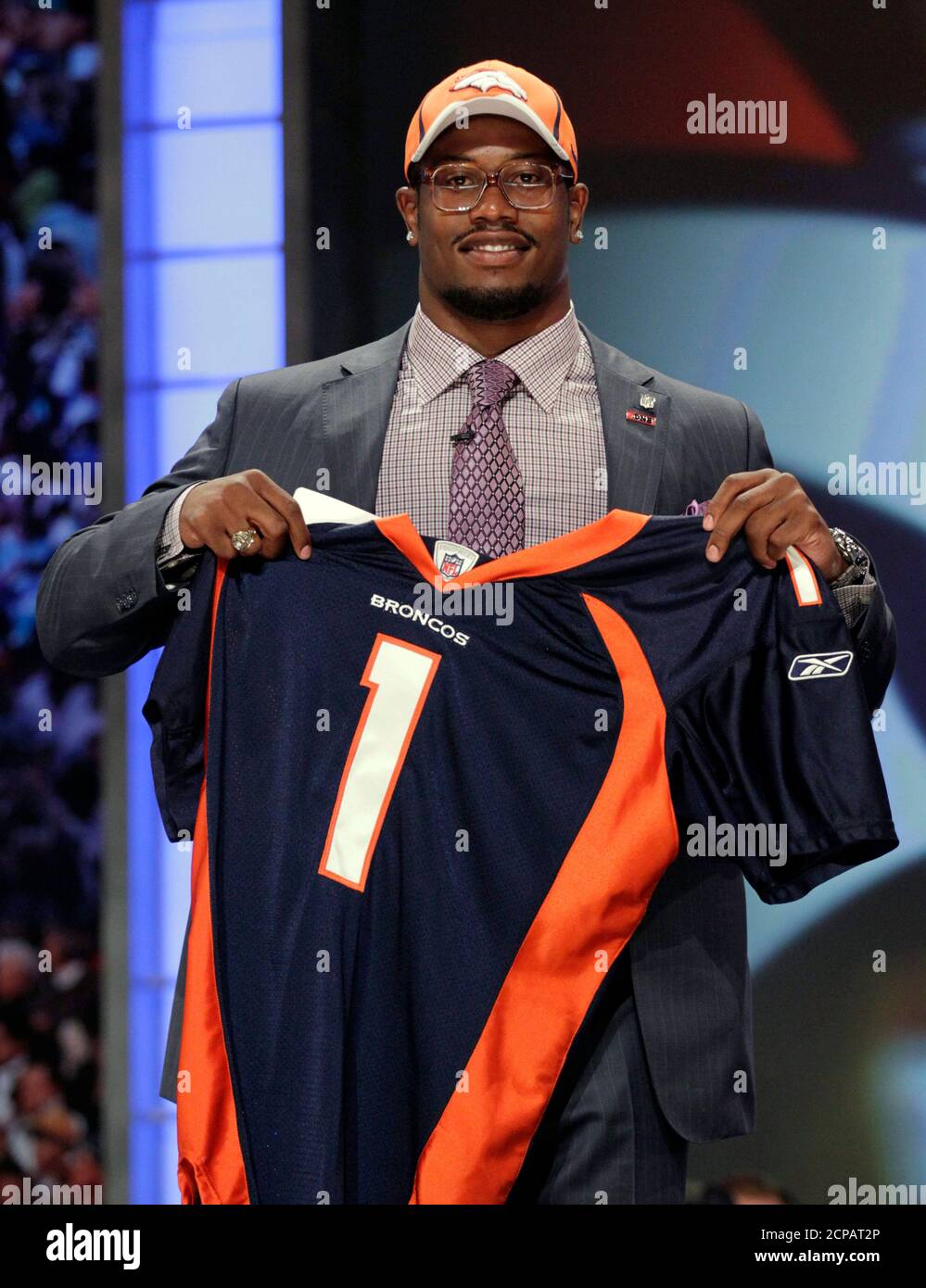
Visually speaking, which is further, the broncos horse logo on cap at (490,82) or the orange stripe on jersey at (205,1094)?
the broncos horse logo on cap at (490,82)

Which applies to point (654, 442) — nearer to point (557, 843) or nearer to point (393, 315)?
point (557, 843)

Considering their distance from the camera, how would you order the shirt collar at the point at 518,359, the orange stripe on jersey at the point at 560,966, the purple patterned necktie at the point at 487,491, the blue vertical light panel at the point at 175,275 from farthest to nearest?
the blue vertical light panel at the point at 175,275 → the shirt collar at the point at 518,359 → the purple patterned necktie at the point at 487,491 → the orange stripe on jersey at the point at 560,966

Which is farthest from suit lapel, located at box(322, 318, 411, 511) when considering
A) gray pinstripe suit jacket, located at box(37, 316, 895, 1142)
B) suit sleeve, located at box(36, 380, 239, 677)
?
suit sleeve, located at box(36, 380, 239, 677)

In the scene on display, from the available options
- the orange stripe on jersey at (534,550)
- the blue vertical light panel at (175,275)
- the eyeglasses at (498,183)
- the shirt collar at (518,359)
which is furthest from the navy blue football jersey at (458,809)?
the blue vertical light panel at (175,275)

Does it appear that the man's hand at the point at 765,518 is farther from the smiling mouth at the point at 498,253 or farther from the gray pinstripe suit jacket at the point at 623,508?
the smiling mouth at the point at 498,253

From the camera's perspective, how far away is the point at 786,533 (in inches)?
79.3

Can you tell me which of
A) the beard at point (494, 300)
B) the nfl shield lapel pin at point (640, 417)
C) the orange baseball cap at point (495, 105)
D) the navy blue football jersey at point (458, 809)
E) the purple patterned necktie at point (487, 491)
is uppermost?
the orange baseball cap at point (495, 105)

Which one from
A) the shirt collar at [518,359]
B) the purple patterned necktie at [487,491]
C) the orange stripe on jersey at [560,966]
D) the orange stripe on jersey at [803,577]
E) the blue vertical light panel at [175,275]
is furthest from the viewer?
the blue vertical light panel at [175,275]

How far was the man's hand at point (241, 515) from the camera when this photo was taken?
1999mm

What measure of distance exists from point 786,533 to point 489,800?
0.46 m

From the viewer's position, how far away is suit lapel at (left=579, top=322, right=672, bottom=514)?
220 centimetres

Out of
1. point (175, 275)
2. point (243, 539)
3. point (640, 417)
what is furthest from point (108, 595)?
point (175, 275)

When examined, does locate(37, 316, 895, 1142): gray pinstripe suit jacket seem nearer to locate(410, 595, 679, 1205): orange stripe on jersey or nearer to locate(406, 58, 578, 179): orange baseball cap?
locate(410, 595, 679, 1205): orange stripe on jersey

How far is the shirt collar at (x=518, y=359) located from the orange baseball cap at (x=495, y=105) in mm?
215
